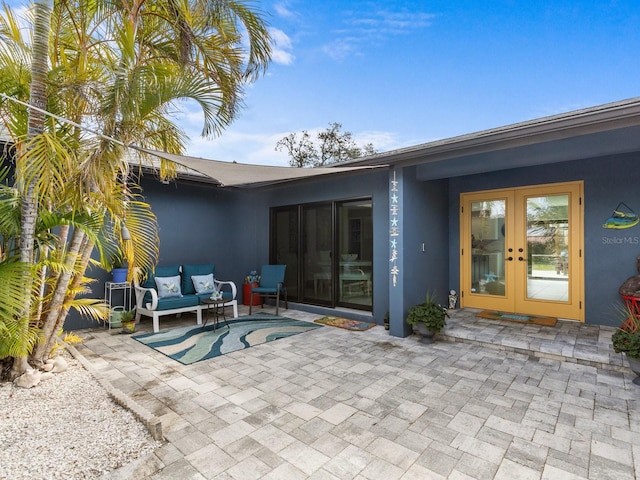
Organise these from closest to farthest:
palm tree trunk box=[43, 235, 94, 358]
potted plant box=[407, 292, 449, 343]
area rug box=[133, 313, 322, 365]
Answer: palm tree trunk box=[43, 235, 94, 358], area rug box=[133, 313, 322, 365], potted plant box=[407, 292, 449, 343]

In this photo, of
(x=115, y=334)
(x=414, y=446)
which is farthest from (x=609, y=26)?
(x=115, y=334)

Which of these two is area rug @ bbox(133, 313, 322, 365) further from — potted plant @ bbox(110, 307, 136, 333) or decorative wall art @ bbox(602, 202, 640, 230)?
decorative wall art @ bbox(602, 202, 640, 230)

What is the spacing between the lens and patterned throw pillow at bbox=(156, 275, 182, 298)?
229 inches

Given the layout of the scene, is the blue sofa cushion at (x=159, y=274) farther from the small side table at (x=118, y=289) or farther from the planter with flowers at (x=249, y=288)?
the planter with flowers at (x=249, y=288)

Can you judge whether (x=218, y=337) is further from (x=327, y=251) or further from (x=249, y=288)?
(x=327, y=251)

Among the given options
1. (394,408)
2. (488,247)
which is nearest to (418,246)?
(488,247)

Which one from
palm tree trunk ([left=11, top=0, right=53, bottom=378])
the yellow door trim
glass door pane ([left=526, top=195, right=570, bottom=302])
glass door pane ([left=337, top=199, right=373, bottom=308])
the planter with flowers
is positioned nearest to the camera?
palm tree trunk ([left=11, top=0, right=53, bottom=378])

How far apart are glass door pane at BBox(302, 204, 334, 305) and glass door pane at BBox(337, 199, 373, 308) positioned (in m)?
0.24

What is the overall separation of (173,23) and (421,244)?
4.45 metres

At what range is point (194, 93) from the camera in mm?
3408

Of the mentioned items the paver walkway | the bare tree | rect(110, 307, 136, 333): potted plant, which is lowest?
the paver walkway

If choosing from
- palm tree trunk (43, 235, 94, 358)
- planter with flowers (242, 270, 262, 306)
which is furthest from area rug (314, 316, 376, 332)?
palm tree trunk (43, 235, 94, 358)

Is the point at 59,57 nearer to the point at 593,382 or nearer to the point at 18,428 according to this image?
the point at 18,428

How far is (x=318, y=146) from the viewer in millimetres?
17516
